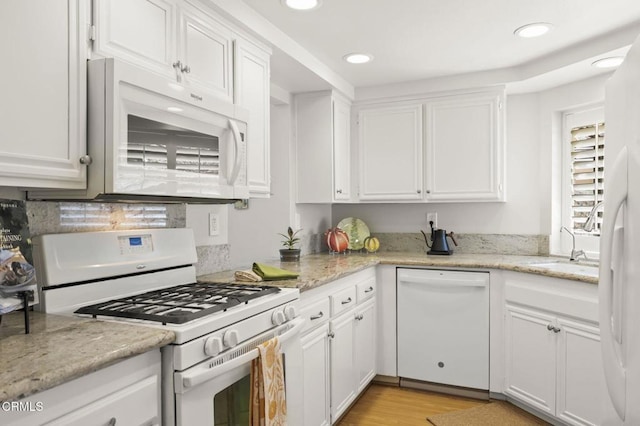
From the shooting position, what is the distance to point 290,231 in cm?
314

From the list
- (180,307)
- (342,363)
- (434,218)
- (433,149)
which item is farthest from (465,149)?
(180,307)

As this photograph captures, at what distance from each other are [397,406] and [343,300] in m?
0.86

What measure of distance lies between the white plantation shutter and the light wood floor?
1.51m

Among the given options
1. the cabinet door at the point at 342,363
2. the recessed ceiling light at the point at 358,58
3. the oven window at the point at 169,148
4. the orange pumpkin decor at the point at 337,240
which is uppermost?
the recessed ceiling light at the point at 358,58

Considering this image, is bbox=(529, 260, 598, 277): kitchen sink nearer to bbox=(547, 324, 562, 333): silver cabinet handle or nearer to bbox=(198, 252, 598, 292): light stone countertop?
bbox=(198, 252, 598, 292): light stone countertop

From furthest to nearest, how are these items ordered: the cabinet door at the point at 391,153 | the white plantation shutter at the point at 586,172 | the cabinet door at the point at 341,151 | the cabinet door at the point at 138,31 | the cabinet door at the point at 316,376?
the cabinet door at the point at 391,153
the cabinet door at the point at 341,151
the white plantation shutter at the point at 586,172
the cabinet door at the point at 316,376
the cabinet door at the point at 138,31

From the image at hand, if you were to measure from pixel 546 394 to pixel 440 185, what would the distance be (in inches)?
62.6

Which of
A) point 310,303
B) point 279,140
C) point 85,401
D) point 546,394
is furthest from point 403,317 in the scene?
point 85,401

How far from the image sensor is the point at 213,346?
1.42 meters

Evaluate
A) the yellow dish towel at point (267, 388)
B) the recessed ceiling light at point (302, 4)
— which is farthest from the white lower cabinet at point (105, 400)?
the recessed ceiling light at point (302, 4)

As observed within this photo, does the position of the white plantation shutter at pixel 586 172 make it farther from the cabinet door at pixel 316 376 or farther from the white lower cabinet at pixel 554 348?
the cabinet door at pixel 316 376

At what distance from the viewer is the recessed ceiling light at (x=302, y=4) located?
2221mm

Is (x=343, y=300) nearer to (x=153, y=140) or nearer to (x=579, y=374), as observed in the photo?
(x=579, y=374)

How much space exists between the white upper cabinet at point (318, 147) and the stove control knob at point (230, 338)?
79.0 inches
